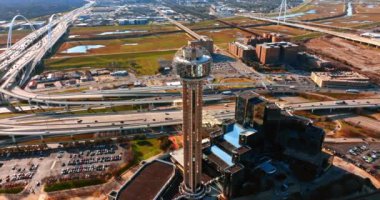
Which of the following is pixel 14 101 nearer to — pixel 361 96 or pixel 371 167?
pixel 371 167

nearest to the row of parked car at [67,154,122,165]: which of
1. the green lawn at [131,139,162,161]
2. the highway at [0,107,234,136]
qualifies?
the green lawn at [131,139,162,161]

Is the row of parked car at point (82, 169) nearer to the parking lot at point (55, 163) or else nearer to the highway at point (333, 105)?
the parking lot at point (55, 163)

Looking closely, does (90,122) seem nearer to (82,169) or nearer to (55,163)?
(55,163)

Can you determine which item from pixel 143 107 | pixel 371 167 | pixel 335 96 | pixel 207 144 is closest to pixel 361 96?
pixel 335 96

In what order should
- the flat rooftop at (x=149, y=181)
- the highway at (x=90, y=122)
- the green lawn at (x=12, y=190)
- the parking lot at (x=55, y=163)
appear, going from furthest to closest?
the highway at (x=90, y=122) < the parking lot at (x=55, y=163) < the green lawn at (x=12, y=190) < the flat rooftop at (x=149, y=181)

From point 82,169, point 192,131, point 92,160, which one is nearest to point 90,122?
point 92,160

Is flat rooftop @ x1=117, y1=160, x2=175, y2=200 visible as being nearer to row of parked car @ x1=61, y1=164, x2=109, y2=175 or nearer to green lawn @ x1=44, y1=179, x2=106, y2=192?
green lawn @ x1=44, y1=179, x2=106, y2=192

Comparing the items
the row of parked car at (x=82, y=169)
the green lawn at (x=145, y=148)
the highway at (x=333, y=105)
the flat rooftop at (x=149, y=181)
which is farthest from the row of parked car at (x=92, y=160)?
the highway at (x=333, y=105)

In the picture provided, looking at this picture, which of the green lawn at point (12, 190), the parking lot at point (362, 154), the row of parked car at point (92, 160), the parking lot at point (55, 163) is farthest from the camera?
the row of parked car at point (92, 160)
